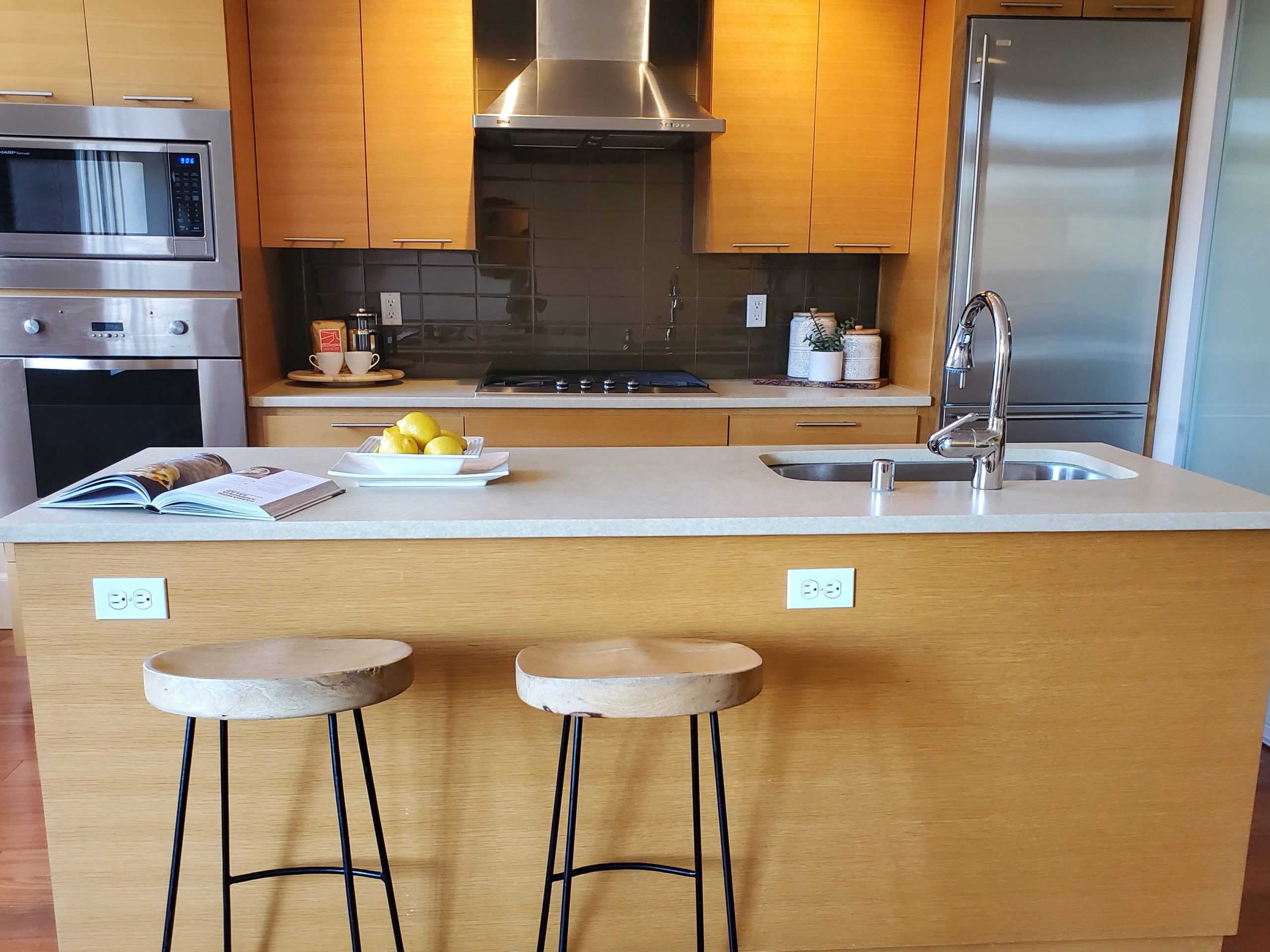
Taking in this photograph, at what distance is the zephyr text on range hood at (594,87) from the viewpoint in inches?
125

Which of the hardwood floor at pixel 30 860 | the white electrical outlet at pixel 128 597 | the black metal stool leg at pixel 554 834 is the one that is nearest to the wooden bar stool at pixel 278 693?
the white electrical outlet at pixel 128 597

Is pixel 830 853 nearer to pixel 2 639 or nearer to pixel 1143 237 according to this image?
pixel 1143 237

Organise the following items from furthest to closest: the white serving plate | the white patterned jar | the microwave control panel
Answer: the white patterned jar < the microwave control panel < the white serving plate

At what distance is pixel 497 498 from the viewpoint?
5.80 ft

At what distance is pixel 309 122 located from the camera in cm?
328

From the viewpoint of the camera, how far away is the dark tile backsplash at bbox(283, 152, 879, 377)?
148 inches

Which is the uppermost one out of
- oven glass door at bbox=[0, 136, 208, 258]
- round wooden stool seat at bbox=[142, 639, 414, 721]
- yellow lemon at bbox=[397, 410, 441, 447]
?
oven glass door at bbox=[0, 136, 208, 258]

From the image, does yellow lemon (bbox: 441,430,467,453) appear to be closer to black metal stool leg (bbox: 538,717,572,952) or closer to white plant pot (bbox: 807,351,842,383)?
black metal stool leg (bbox: 538,717,572,952)

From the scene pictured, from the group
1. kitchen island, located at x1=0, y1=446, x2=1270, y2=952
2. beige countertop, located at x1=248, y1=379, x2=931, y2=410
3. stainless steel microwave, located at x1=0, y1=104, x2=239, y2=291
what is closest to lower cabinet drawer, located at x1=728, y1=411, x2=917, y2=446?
beige countertop, located at x1=248, y1=379, x2=931, y2=410

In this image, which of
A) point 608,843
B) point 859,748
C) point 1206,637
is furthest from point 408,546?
point 1206,637

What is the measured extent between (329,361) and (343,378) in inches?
5.1

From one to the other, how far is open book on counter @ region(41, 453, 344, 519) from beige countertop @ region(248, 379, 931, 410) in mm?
1471

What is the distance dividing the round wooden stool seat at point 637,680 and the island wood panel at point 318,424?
6.16 ft

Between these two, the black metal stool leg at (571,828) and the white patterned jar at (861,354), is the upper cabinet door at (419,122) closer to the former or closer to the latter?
the white patterned jar at (861,354)
